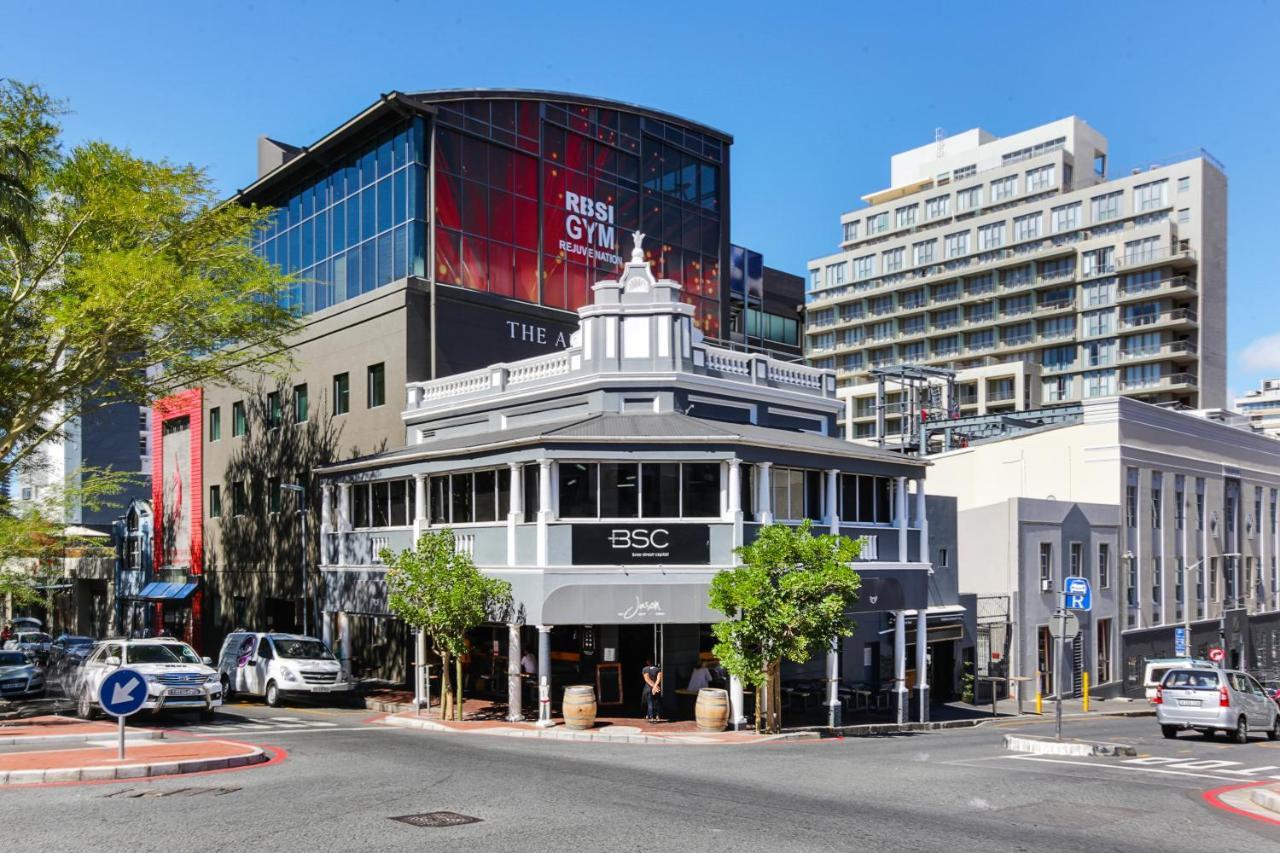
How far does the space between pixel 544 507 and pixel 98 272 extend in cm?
1113

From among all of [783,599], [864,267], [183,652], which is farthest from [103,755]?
[864,267]

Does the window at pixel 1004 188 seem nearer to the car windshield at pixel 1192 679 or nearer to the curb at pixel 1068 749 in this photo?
the car windshield at pixel 1192 679

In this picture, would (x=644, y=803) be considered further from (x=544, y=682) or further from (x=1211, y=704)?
(x=1211, y=704)

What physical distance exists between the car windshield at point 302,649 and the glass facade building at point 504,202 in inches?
517

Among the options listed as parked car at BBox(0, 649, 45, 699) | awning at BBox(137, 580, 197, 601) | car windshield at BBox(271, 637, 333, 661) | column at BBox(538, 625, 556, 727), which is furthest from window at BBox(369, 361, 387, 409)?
awning at BBox(137, 580, 197, 601)

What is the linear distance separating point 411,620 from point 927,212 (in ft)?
307

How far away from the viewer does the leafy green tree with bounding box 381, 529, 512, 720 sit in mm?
27734

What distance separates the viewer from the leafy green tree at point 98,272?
2606cm

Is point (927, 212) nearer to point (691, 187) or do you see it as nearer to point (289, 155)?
point (691, 187)

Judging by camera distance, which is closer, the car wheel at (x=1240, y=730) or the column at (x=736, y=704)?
the column at (x=736, y=704)

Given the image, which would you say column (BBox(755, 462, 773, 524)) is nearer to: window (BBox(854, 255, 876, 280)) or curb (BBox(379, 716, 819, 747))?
curb (BBox(379, 716, 819, 747))

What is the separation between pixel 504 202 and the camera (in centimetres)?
4275

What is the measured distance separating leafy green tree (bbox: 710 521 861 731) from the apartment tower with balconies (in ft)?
252

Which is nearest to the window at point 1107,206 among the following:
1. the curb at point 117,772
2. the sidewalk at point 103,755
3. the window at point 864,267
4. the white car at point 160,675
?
the window at point 864,267
